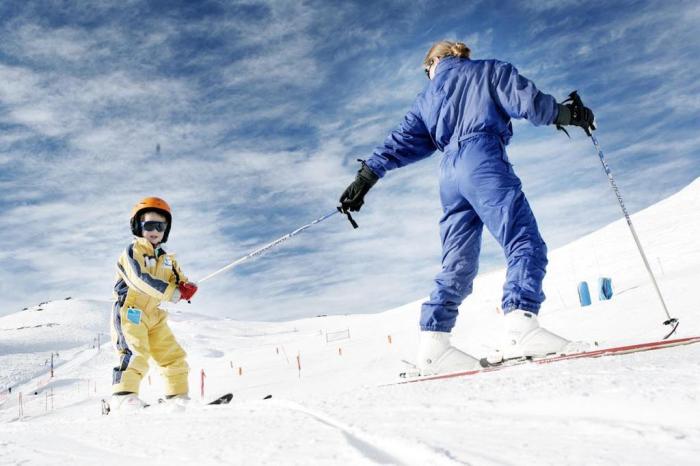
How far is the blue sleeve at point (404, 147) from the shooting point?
14.2 ft

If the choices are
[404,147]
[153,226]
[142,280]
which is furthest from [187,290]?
[404,147]

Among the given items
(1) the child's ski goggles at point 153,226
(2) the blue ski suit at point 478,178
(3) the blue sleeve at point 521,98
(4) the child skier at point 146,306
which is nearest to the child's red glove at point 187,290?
(4) the child skier at point 146,306

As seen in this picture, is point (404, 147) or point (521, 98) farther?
point (404, 147)

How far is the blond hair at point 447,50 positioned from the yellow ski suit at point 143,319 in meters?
3.15

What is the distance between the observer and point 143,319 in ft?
16.4

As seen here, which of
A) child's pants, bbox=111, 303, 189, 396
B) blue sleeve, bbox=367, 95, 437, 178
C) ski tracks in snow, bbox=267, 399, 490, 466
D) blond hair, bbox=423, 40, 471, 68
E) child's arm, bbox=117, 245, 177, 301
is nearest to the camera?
ski tracks in snow, bbox=267, 399, 490, 466

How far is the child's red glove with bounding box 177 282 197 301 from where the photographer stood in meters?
4.92

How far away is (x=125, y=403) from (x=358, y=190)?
9.08 ft

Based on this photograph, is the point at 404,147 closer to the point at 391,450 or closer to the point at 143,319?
the point at 143,319

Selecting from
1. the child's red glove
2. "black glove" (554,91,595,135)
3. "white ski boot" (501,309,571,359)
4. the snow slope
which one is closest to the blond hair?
"black glove" (554,91,595,135)

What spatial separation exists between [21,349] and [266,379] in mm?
26569

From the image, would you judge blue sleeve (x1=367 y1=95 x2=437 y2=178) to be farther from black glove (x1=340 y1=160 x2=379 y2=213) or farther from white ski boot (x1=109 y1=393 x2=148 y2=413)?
white ski boot (x1=109 y1=393 x2=148 y2=413)

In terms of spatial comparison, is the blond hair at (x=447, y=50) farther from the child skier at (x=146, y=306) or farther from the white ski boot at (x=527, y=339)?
the child skier at (x=146, y=306)

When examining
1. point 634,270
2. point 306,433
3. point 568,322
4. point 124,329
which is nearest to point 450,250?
point 306,433
